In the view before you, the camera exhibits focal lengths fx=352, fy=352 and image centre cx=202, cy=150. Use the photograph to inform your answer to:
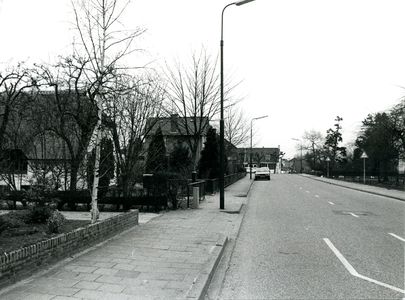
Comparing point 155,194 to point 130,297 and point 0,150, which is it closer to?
point 0,150

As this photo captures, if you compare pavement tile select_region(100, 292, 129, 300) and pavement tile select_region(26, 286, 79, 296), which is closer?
pavement tile select_region(100, 292, 129, 300)

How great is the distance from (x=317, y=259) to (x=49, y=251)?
4.73 meters

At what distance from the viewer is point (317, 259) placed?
664 cm

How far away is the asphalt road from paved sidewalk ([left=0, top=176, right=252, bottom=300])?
0.50 metres

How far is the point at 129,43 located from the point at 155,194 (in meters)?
6.60

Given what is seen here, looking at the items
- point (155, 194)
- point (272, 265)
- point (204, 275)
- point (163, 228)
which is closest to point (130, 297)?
point (204, 275)

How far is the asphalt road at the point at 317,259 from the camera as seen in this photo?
4887 mm

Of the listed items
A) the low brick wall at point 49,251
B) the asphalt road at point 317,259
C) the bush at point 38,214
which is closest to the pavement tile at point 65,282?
the low brick wall at point 49,251

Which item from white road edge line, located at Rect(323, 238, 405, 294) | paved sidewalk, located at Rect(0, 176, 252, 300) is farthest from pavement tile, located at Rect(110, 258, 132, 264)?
white road edge line, located at Rect(323, 238, 405, 294)

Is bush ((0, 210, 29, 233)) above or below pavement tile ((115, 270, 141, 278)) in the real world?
above

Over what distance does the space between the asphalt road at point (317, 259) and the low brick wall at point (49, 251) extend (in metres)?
2.73

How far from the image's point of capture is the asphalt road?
4887 millimetres

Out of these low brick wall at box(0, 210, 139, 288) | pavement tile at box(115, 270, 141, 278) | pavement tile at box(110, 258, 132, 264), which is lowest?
pavement tile at box(110, 258, 132, 264)

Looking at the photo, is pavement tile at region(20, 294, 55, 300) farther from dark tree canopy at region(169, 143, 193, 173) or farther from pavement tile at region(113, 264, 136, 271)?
dark tree canopy at region(169, 143, 193, 173)
